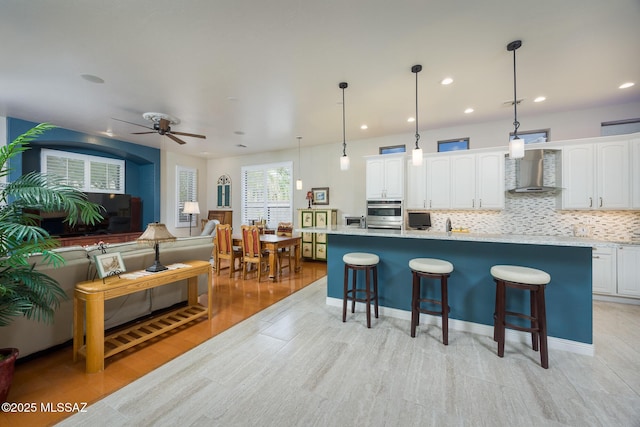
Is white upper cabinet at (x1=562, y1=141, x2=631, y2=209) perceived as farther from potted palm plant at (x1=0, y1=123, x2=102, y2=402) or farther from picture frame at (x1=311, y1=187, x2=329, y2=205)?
potted palm plant at (x1=0, y1=123, x2=102, y2=402)

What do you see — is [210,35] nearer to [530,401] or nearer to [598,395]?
[530,401]

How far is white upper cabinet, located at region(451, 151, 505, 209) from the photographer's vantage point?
13.9 feet

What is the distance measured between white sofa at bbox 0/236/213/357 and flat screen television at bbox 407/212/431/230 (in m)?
3.72

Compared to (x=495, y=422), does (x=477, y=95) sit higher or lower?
higher

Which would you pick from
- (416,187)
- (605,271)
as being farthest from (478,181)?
(605,271)

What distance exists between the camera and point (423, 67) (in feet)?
9.45

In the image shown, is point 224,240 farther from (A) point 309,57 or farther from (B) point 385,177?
(A) point 309,57

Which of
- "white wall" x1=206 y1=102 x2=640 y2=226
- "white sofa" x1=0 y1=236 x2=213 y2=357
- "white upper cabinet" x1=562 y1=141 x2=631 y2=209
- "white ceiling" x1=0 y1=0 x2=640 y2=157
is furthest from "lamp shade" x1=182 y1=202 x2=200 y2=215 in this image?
"white upper cabinet" x1=562 y1=141 x2=631 y2=209

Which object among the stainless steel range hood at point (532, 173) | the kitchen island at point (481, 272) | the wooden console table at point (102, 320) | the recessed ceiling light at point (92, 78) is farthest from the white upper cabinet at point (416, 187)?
the recessed ceiling light at point (92, 78)

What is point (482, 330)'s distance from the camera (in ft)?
8.61

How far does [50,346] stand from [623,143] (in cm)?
711

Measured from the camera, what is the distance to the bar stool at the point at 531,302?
6.78ft

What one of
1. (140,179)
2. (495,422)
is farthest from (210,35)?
(140,179)

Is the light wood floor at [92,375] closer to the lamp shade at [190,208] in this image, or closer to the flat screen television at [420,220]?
the flat screen television at [420,220]
